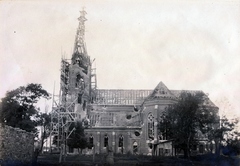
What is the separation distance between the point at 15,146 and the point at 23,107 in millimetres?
15691

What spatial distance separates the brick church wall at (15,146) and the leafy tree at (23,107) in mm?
9907

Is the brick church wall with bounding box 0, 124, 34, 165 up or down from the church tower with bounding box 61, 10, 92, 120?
down

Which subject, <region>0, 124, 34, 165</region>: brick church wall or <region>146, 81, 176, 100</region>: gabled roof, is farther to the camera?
<region>146, 81, 176, 100</region>: gabled roof

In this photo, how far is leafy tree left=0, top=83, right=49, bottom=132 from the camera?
36606 mm

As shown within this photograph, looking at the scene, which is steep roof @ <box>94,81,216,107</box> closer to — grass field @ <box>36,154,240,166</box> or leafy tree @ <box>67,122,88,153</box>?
leafy tree @ <box>67,122,88,153</box>

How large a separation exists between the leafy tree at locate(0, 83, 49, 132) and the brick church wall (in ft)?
32.5

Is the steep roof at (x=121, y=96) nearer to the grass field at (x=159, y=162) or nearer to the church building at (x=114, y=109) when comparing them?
the church building at (x=114, y=109)

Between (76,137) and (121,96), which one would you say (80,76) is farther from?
(76,137)

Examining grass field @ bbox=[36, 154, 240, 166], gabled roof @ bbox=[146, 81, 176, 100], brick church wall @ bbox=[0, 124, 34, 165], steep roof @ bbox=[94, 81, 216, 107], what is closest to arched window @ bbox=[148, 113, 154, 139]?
gabled roof @ bbox=[146, 81, 176, 100]

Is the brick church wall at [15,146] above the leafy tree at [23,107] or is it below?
below

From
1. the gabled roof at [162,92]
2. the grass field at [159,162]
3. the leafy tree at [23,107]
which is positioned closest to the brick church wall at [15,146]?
the grass field at [159,162]

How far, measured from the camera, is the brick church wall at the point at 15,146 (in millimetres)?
22000

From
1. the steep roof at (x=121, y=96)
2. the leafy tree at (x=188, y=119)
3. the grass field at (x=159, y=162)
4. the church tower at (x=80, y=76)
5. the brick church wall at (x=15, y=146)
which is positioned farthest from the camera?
the steep roof at (x=121, y=96)

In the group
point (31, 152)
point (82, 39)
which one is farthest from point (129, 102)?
point (31, 152)
